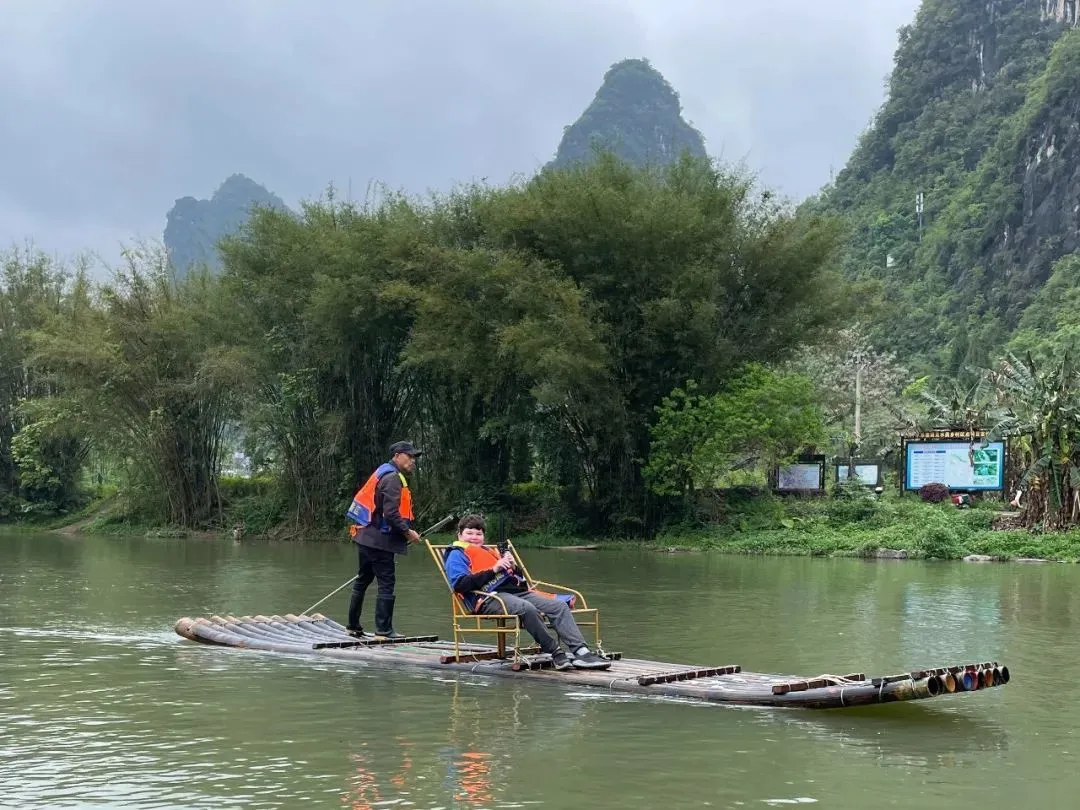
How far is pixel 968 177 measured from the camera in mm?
82875

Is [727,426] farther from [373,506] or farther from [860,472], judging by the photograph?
[373,506]

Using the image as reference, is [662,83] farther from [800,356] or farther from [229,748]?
[229,748]

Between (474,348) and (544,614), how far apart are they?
Result: 17812mm

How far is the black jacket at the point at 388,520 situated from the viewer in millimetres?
10133

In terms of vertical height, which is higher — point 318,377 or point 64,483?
point 318,377

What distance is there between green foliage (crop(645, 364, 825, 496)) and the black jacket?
51.9 feet

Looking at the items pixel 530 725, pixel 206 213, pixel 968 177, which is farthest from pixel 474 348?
pixel 206 213

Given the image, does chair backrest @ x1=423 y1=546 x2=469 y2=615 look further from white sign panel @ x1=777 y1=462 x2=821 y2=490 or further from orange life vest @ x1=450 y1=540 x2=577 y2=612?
white sign panel @ x1=777 y1=462 x2=821 y2=490

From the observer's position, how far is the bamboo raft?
23.1 ft

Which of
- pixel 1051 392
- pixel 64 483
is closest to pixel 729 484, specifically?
pixel 1051 392

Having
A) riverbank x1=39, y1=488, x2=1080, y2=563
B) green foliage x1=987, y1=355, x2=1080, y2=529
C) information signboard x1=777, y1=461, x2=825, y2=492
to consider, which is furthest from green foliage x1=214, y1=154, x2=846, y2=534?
green foliage x1=987, y1=355, x2=1080, y2=529

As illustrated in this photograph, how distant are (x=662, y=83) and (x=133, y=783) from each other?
139196mm

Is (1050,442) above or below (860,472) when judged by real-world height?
above

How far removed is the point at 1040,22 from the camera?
3755 inches
